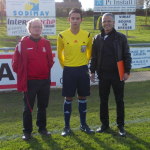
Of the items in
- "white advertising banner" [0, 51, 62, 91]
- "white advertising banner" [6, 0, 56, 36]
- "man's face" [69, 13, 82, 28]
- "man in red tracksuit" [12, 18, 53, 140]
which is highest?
"white advertising banner" [6, 0, 56, 36]

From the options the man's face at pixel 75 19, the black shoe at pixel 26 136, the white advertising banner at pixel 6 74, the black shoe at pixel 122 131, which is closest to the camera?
the man's face at pixel 75 19

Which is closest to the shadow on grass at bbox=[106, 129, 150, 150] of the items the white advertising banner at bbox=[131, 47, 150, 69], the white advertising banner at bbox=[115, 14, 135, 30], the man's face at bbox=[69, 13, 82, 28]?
the man's face at bbox=[69, 13, 82, 28]

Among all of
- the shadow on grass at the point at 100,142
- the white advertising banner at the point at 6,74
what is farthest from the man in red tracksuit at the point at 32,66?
the white advertising banner at the point at 6,74

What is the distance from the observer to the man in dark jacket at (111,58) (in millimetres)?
4820

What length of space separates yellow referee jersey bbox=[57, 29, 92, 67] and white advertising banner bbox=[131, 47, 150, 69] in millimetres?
5171

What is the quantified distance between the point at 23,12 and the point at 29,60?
24.5 ft

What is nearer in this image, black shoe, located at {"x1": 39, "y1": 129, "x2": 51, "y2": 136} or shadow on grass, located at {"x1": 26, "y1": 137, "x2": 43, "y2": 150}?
shadow on grass, located at {"x1": 26, "y1": 137, "x2": 43, "y2": 150}

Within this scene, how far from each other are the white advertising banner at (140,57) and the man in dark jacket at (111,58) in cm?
502

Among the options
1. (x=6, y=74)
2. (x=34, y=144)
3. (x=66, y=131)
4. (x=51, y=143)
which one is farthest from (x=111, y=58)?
(x=6, y=74)

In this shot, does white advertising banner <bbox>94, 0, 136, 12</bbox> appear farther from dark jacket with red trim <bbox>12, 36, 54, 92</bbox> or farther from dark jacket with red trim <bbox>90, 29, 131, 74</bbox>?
dark jacket with red trim <bbox>12, 36, 54, 92</bbox>

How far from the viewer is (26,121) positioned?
A: 16.0ft

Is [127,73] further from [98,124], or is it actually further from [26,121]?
[26,121]

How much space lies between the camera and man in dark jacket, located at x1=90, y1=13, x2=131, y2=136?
15.8ft

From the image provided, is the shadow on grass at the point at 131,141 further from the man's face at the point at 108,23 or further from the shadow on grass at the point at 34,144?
the man's face at the point at 108,23
